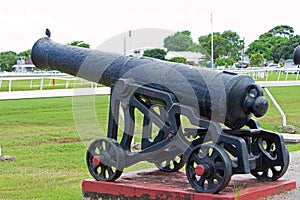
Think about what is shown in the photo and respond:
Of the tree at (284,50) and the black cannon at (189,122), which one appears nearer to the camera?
the black cannon at (189,122)

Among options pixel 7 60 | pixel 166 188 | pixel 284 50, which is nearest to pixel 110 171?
pixel 166 188

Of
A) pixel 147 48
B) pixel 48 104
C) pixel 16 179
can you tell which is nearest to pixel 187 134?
pixel 147 48

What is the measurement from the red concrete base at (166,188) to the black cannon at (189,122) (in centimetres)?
9

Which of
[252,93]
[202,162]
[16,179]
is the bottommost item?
[16,179]

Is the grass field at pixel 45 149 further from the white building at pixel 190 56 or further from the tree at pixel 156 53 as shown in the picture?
the white building at pixel 190 56

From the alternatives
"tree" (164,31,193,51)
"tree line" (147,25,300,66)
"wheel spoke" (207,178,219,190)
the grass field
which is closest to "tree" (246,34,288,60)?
"tree line" (147,25,300,66)

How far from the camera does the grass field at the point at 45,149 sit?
23.0 ft

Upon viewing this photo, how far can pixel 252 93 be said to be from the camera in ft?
17.4

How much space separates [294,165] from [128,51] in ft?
8.42

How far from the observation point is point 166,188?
5414mm

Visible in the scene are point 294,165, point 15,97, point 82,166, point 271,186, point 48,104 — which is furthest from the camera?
point 48,104

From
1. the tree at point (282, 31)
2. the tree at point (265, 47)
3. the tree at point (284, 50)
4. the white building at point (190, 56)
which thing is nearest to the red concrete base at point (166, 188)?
the white building at point (190, 56)

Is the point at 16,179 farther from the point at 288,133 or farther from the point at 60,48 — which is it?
the point at 288,133

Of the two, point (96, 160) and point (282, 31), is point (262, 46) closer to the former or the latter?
point (282, 31)
